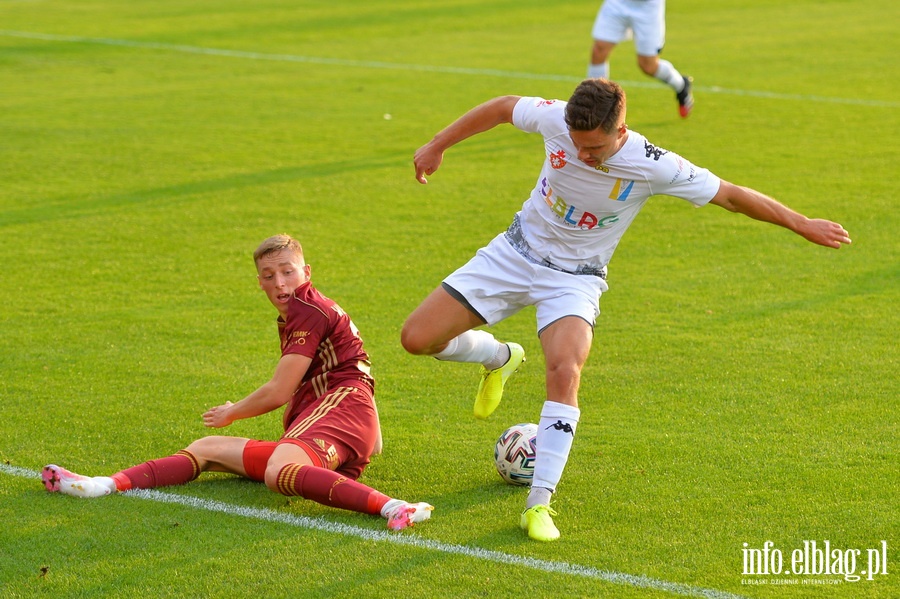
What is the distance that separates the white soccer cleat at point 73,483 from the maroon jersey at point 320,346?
90 cm

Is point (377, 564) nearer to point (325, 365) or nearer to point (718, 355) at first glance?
point (325, 365)

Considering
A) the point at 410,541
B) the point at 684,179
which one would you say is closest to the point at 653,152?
the point at 684,179

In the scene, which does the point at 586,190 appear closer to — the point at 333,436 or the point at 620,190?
the point at 620,190

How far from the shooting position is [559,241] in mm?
5523

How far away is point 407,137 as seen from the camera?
40.6ft

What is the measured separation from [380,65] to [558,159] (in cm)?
1158

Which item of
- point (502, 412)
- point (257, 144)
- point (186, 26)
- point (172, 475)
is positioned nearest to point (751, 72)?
point (257, 144)

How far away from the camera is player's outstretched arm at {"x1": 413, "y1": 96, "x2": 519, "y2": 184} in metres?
5.62

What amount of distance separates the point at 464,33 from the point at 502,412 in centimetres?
1415

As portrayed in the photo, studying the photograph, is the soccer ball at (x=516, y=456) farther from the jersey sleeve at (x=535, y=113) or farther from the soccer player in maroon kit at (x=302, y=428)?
the jersey sleeve at (x=535, y=113)

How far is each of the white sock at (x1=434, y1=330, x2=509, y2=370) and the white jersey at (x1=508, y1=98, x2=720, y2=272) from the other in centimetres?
58

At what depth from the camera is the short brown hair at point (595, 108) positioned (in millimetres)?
4875

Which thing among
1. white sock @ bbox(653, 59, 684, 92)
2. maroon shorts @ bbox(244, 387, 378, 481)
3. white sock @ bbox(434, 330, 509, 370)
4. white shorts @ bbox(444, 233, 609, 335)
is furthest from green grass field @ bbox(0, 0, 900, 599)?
white shorts @ bbox(444, 233, 609, 335)

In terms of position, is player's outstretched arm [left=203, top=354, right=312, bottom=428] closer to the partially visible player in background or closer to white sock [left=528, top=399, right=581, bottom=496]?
white sock [left=528, top=399, right=581, bottom=496]
